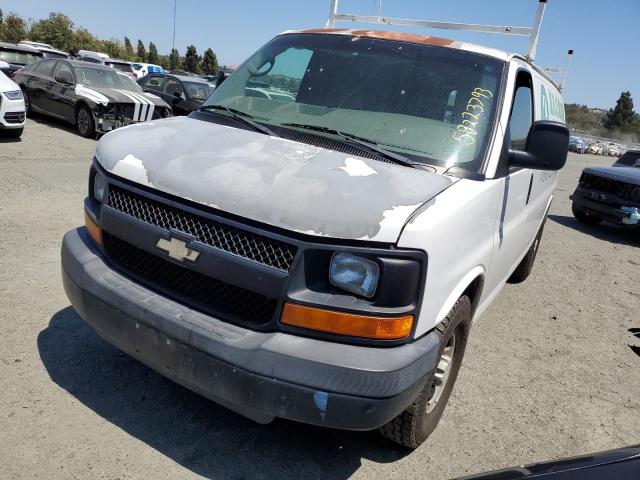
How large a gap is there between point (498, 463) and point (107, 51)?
63671mm

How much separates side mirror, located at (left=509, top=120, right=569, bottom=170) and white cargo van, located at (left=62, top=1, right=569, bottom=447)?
0.04ft

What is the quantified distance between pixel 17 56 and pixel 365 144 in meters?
17.1

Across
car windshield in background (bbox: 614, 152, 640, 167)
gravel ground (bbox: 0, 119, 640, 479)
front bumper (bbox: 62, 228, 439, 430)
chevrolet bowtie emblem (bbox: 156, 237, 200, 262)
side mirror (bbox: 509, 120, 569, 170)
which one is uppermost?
side mirror (bbox: 509, 120, 569, 170)

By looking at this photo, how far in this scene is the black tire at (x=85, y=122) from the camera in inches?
453

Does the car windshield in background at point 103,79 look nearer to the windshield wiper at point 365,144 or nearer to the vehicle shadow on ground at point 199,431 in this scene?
the vehicle shadow on ground at point 199,431

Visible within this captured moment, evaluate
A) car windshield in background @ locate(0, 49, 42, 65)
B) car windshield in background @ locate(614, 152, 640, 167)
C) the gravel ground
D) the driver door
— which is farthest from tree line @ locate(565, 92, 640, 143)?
the gravel ground

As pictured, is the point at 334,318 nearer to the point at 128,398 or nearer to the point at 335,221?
the point at 335,221

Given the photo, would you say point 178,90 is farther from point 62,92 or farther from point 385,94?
point 385,94

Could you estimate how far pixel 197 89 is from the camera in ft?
47.8

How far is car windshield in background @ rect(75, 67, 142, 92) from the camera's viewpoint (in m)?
12.0

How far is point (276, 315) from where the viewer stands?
212 cm

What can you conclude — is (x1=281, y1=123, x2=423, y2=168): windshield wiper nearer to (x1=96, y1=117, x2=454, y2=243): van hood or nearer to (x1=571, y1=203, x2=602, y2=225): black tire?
(x1=96, y1=117, x2=454, y2=243): van hood

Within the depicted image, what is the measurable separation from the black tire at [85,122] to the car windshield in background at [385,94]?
925 cm

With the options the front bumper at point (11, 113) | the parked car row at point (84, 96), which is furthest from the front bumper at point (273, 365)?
the parked car row at point (84, 96)
